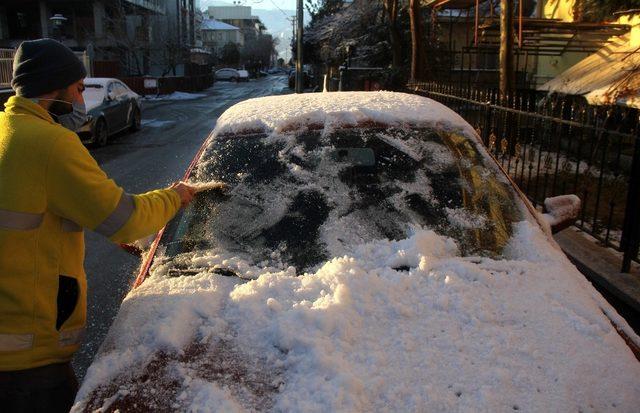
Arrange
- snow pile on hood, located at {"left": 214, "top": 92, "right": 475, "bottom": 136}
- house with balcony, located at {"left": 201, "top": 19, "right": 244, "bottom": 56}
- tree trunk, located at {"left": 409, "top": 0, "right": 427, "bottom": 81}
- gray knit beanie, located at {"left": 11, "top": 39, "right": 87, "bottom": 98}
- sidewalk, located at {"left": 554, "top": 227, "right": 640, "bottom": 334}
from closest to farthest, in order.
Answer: gray knit beanie, located at {"left": 11, "top": 39, "right": 87, "bottom": 98}, snow pile on hood, located at {"left": 214, "top": 92, "right": 475, "bottom": 136}, sidewalk, located at {"left": 554, "top": 227, "right": 640, "bottom": 334}, tree trunk, located at {"left": 409, "top": 0, "right": 427, "bottom": 81}, house with balcony, located at {"left": 201, "top": 19, "right": 244, "bottom": 56}

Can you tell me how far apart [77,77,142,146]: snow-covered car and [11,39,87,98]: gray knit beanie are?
11663 mm

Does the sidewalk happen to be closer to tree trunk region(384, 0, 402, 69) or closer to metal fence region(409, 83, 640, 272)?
metal fence region(409, 83, 640, 272)

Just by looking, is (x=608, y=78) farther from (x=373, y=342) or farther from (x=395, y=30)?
(x=395, y=30)

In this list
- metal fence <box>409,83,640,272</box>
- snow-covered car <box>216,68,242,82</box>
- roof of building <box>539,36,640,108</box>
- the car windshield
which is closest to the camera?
the car windshield

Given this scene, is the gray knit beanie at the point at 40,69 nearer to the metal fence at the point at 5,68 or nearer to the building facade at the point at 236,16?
the metal fence at the point at 5,68

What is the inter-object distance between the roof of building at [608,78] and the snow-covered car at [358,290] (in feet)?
19.2

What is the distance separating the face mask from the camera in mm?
2254

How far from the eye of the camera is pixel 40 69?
2.17 m

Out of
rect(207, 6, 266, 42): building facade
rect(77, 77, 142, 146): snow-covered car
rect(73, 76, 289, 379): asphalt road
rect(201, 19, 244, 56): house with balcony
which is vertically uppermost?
rect(207, 6, 266, 42): building facade

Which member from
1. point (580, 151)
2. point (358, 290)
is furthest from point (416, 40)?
point (358, 290)

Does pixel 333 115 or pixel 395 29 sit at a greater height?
pixel 395 29

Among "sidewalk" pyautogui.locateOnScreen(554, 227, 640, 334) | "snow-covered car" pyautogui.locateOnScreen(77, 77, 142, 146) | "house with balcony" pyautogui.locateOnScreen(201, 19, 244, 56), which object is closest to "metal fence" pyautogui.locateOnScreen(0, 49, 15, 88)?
"snow-covered car" pyautogui.locateOnScreen(77, 77, 142, 146)

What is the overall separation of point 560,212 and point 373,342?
5.92 feet

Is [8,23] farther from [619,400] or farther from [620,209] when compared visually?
[619,400]
